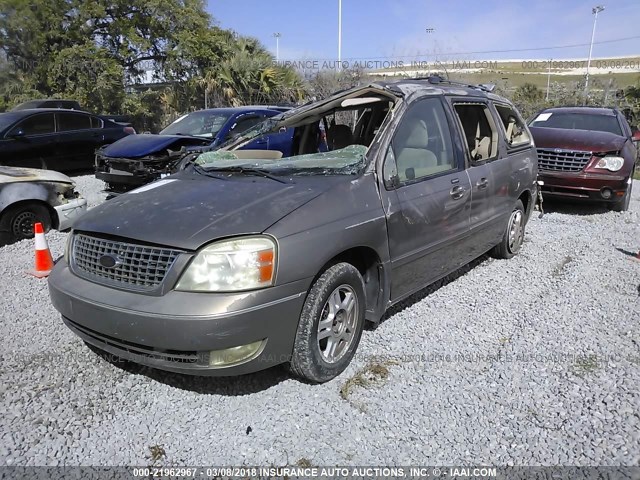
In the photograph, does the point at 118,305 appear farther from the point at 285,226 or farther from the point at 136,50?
the point at 136,50

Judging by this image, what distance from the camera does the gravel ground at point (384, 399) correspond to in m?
2.54

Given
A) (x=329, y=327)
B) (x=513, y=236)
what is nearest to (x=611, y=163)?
(x=513, y=236)

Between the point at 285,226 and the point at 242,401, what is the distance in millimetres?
1072

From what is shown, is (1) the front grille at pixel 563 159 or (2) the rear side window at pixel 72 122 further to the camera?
(2) the rear side window at pixel 72 122

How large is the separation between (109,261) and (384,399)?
1766mm

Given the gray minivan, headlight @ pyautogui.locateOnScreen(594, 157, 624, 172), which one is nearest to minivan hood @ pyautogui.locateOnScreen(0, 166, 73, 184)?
the gray minivan

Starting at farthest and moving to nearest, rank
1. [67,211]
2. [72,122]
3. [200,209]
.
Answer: [72,122], [67,211], [200,209]

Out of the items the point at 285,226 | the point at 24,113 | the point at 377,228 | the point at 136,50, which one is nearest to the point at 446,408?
the point at 377,228

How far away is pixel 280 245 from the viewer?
267 centimetres

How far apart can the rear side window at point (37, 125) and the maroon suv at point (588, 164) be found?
30.8 feet

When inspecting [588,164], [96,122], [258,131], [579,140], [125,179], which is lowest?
[125,179]

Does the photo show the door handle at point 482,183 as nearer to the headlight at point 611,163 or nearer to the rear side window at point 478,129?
the rear side window at point 478,129

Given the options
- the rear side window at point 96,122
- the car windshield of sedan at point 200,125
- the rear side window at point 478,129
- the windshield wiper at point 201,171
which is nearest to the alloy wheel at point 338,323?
the windshield wiper at point 201,171

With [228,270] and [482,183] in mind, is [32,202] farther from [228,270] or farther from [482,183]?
[482,183]
